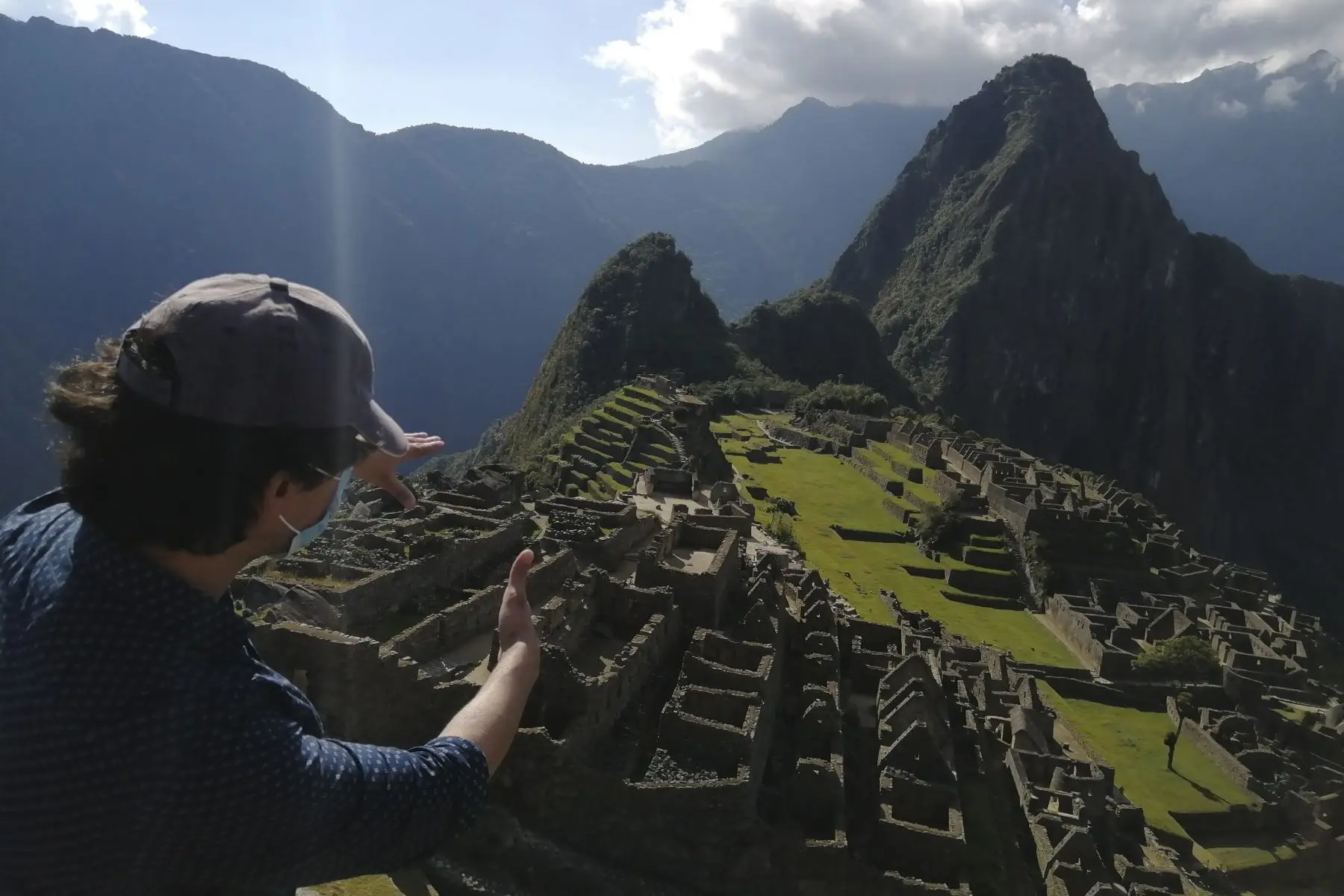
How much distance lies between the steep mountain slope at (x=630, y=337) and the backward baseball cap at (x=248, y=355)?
76.3 m

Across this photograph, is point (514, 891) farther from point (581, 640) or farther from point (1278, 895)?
point (1278, 895)

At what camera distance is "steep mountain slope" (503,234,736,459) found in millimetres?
85875

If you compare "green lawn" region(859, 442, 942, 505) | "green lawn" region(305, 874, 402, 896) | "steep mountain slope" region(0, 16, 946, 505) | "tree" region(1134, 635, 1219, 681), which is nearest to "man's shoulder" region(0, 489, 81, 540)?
"green lawn" region(305, 874, 402, 896)

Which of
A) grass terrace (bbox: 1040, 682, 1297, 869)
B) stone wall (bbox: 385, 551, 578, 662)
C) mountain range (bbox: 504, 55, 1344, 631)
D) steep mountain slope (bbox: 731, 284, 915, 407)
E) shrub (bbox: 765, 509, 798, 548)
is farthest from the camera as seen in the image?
mountain range (bbox: 504, 55, 1344, 631)

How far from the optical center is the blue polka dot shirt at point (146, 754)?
1687mm

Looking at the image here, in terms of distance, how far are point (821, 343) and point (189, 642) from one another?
120165 mm

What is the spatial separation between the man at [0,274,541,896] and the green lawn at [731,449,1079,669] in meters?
32.2

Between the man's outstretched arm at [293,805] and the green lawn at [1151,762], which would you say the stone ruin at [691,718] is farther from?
the man's outstretched arm at [293,805]

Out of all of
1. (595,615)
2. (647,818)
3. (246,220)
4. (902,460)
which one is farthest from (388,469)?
(246,220)

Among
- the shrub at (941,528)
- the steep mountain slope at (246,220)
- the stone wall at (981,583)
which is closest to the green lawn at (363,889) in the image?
the stone wall at (981,583)

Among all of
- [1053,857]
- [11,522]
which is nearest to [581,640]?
[1053,857]

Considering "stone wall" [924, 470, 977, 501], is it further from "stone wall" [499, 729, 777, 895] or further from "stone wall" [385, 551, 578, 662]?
"stone wall" [499, 729, 777, 895]

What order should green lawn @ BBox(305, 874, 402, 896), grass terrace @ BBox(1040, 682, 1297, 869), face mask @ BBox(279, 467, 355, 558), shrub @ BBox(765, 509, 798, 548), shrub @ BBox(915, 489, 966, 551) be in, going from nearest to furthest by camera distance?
face mask @ BBox(279, 467, 355, 558)
green lawn @ BBox(305, 874, 402, 896)
grass terrace @ BBox(1040, 682, 1297, 869)
shrub @ BBox(765, 509, 798, 548)
shrub @ BBox(915, 489, 966, 551)

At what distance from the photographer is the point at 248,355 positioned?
1908 mm
